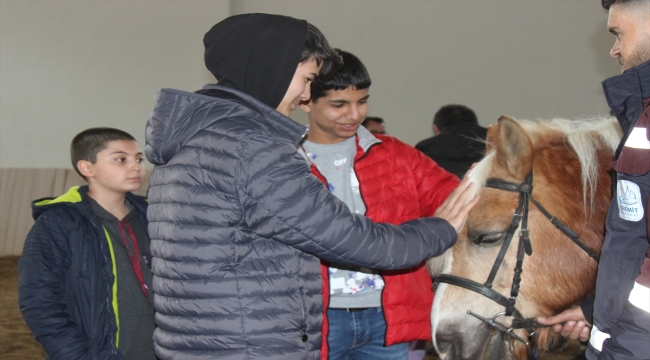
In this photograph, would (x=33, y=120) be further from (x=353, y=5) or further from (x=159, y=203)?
(x=159, y=203)

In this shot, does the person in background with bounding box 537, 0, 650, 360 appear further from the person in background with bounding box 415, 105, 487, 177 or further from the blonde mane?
the person in background with bounding box 415, 105, 487, 177

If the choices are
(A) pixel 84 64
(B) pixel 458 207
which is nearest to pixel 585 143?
(B) pixel 458 207

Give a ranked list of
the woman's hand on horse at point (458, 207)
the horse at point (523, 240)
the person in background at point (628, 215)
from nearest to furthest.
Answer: the person in background at point (628, 215) < the woman's hand on horse at point (458, 207) < the horse at point (523, 240)

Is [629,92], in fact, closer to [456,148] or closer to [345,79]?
[345,79]

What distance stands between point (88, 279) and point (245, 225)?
1091 millimetres

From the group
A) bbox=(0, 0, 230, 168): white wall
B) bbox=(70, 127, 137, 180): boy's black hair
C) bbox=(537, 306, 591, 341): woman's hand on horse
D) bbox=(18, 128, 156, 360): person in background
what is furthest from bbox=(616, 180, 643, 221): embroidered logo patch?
bbox=(0, 0, 230, 168): white wall

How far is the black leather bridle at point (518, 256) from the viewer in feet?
5.79

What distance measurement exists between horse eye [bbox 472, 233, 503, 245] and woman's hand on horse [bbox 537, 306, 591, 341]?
28 centimetres

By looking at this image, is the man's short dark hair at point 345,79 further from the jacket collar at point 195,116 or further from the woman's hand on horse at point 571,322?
the woman's hand on horse at point 571,322

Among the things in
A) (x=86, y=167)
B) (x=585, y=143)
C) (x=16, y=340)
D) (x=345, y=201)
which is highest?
(x=585, y=143)

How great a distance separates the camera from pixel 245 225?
1.34 meters

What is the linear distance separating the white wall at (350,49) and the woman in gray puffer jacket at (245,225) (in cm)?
741

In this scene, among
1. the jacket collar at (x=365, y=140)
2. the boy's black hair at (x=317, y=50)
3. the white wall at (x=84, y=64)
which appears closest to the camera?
the boy's black hair at (x=317, y=50)

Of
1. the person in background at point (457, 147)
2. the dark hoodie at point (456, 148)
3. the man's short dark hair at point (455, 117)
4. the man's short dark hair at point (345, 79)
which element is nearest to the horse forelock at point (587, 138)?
the man's short dark hair at point (345, 79)
